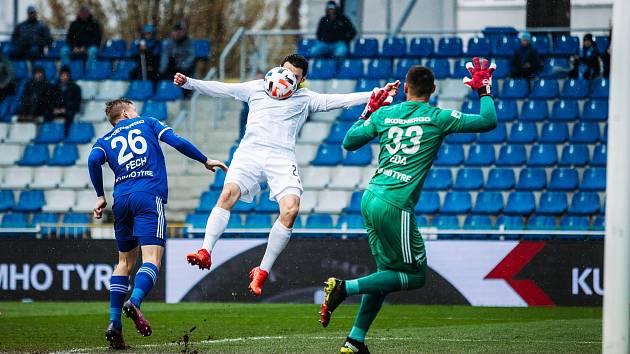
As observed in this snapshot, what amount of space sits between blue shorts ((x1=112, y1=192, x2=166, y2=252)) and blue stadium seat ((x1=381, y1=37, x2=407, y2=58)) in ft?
39.8

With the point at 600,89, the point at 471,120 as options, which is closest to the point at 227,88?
the point at 471,120

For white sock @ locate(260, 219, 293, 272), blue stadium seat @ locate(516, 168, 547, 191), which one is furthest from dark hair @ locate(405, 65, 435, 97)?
blue stadium seat @ locate(516, 168, 547, 191)

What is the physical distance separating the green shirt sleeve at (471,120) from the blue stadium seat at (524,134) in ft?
36.3

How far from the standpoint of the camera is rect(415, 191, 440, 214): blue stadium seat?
18094 millimetres

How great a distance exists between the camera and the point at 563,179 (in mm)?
18406

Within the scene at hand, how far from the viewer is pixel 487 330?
11.4m

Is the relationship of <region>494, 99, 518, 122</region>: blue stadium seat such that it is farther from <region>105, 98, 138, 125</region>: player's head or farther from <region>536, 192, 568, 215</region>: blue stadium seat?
<region>105, 98, 138, 125</region>: player's head

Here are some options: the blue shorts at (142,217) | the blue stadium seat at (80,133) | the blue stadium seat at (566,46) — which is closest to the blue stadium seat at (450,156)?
the blue stadium seat at (566,46)

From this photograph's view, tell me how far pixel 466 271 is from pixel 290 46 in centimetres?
2432

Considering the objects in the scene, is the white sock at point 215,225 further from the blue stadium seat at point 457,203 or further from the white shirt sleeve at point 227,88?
the blue stadium seat at point 457,203

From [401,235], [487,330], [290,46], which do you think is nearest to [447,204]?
[487,330]

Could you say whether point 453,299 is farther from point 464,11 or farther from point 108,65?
point 464,11

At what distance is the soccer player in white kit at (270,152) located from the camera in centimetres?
1015

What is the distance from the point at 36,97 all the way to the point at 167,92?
8.07 feet
